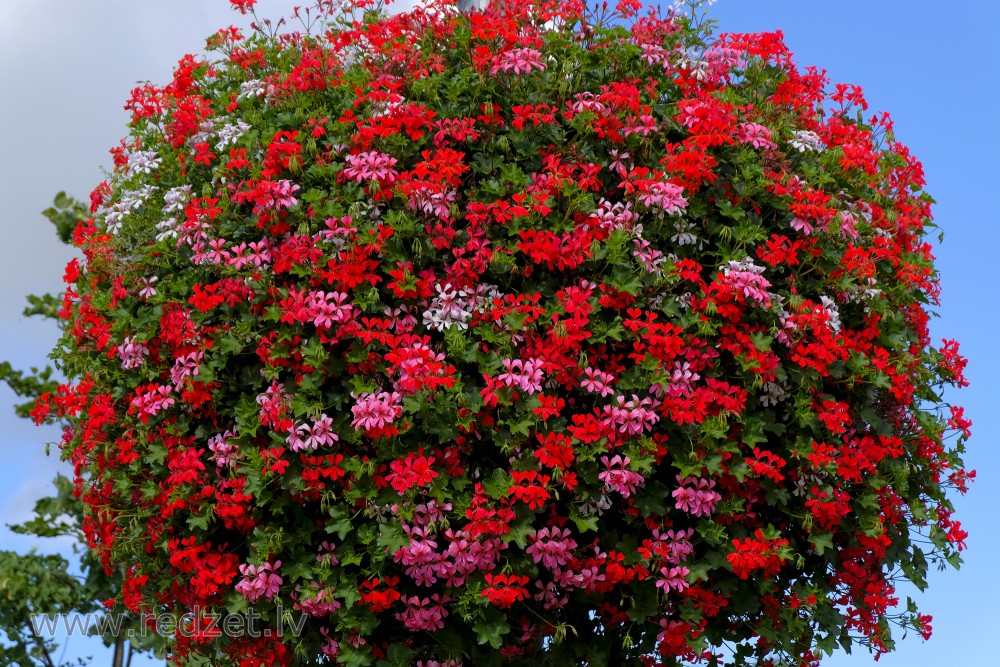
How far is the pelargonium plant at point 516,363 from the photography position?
18.0 feet

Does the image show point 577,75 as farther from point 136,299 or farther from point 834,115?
point 136,299

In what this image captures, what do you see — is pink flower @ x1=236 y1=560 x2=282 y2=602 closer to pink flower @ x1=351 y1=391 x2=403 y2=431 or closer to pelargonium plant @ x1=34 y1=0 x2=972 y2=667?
pelargonium plant @ x1=34 y1=0 x2=972 y2=667

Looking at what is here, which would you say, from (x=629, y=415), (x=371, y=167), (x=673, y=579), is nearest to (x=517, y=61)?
(x=371, y=167)

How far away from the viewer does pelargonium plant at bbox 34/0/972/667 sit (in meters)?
5.50

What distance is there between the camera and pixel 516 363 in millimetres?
5367

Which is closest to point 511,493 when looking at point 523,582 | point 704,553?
point 523,582

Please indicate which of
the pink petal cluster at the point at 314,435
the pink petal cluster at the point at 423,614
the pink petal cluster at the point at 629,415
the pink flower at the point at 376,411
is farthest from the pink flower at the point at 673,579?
the pink petal cluster at the point at 314,435

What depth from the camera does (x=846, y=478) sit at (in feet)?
19.8

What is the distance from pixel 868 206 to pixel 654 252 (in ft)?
5.91

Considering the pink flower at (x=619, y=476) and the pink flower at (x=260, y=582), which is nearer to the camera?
the pink flower at (x=619, y=476)

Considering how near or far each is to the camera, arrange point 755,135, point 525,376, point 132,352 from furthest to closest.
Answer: point 132,352
point 755,135
point 525,376

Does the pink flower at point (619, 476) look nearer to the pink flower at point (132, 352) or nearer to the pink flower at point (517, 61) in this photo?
the pink flower at point (517, 61)

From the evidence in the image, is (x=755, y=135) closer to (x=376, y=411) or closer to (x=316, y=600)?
(x=376, y=411)

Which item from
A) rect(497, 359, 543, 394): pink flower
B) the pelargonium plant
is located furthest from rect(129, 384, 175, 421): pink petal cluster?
rect(497, 359, 543, 394): pink flower
